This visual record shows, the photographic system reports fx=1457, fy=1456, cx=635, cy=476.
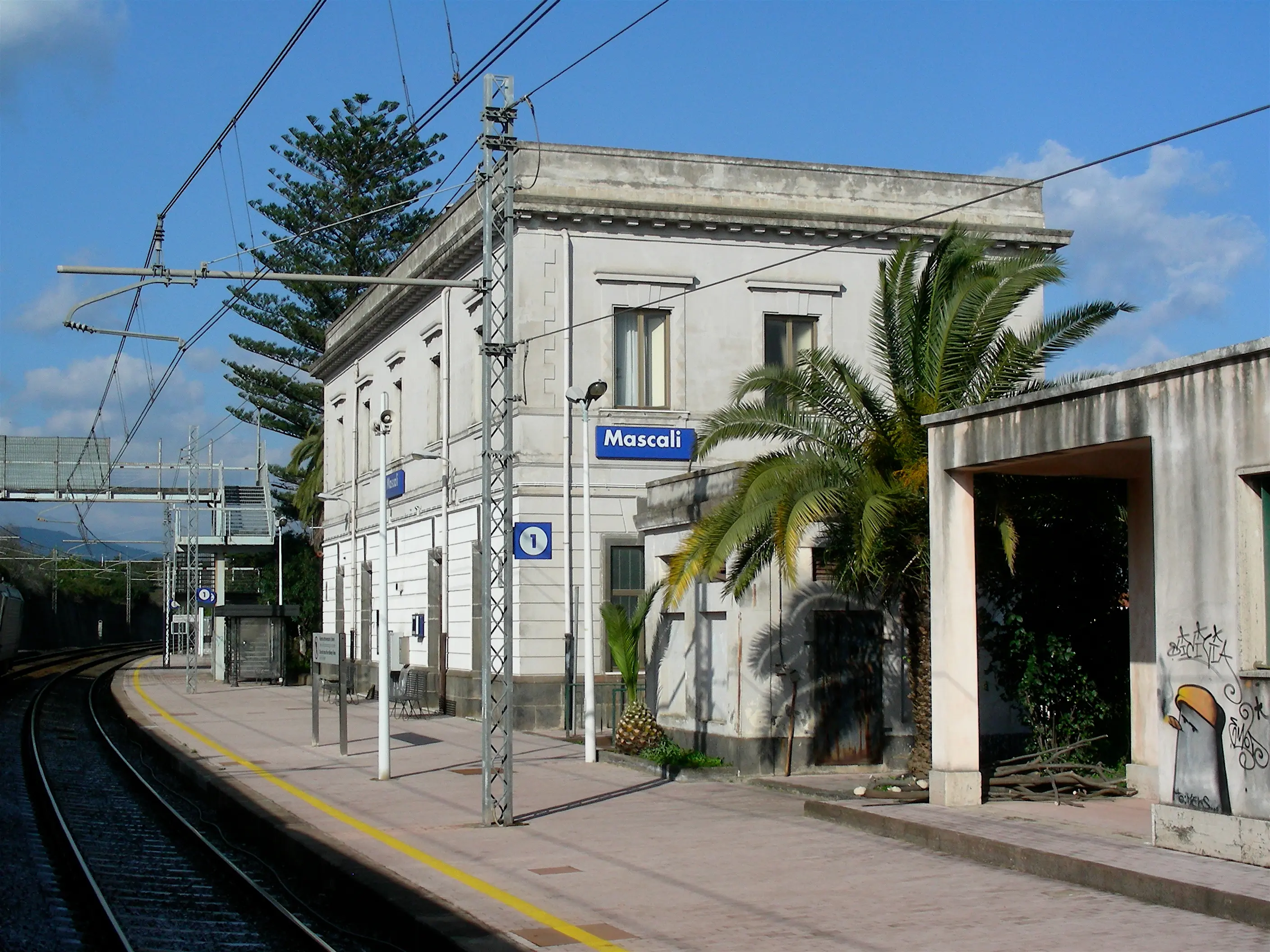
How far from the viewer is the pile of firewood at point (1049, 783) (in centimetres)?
1455

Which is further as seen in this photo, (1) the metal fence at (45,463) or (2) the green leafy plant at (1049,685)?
(1) the metal fence at (45,463)

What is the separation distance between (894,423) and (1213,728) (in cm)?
557

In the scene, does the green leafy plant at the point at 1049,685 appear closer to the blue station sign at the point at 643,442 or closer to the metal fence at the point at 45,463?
the blue station sign at the point at 643,442

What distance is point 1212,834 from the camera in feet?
35.6

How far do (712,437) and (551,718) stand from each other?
Answer: 10.5 meters

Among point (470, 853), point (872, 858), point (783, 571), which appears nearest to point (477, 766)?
point (783, 571)

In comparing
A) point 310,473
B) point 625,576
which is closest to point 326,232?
point 310,473

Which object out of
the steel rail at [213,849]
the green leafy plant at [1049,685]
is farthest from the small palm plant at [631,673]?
the steel rail at [213,849]

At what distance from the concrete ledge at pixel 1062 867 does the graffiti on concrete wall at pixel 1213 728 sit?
107cm

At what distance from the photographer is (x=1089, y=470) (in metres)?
14.5

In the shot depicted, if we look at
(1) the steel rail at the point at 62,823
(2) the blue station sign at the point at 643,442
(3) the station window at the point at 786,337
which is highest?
(3) the station window at the point at 786,337

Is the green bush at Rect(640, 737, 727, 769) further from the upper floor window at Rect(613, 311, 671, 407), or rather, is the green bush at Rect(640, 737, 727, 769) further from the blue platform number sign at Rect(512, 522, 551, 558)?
the upper floor window at Rect(613, 311, 671, 407)

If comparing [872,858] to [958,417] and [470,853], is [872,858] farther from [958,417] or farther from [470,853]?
[958,417]

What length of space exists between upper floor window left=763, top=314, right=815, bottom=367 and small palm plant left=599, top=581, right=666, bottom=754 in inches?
315
